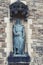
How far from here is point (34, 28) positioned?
618cm

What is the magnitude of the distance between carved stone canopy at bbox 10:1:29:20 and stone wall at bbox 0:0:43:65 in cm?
10

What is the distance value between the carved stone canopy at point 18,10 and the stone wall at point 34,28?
10 centimetres

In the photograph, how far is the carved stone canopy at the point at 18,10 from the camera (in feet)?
20.1

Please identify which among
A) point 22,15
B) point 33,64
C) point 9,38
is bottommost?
point 33,64

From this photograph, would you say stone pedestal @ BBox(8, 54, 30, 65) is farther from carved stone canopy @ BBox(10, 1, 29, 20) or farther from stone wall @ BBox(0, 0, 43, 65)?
carved stone canopy @ BBox(10, 1, 29, 20)

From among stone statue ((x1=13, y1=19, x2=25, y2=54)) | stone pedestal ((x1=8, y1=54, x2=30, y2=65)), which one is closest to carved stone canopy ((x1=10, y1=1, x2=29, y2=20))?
stone statue ((x1=13, y1=19, x2=25, y2=54))

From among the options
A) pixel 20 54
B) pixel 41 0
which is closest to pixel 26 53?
pixel 20 54

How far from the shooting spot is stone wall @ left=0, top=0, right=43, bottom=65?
6066 millimetres

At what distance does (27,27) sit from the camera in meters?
6.18

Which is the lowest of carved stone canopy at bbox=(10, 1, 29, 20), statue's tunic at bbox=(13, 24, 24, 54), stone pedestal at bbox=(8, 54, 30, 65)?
stone pedestal at bbox=(8, 54, 30, 65)

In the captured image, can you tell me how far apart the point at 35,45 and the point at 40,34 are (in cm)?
23

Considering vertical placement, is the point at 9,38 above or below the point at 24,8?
below

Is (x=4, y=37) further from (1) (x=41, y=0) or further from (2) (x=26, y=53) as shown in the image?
(1) (x=41, y=0)

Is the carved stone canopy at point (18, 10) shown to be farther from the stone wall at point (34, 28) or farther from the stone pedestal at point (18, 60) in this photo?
the stone pedestal at point (18, 60)
